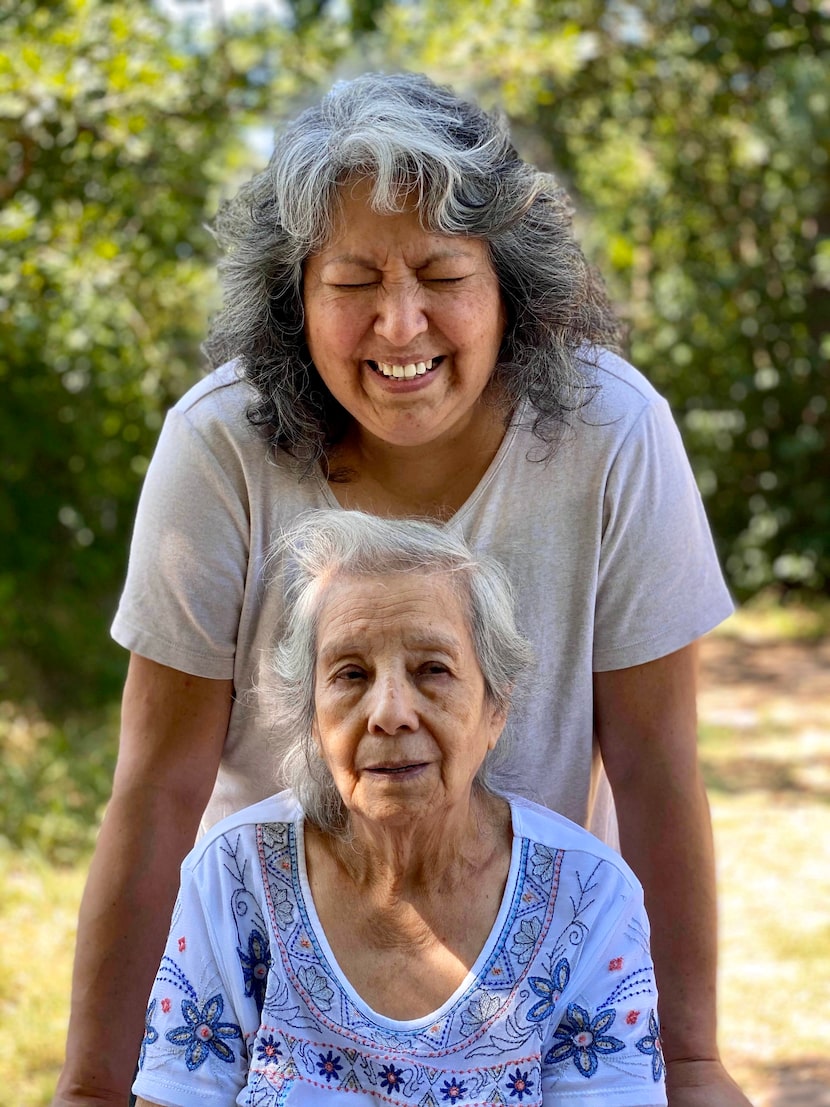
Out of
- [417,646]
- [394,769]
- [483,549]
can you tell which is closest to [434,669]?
[417,646]

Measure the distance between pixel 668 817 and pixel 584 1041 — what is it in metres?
0.43

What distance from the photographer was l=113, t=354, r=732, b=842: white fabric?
2023mm

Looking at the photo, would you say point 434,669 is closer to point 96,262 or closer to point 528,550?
point 528,550

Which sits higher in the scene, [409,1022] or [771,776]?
[409,1022]

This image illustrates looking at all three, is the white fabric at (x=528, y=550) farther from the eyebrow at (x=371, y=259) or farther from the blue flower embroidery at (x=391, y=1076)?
the blue flower embroidery at (x=391, y=1076)

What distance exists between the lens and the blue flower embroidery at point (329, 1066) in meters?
1.71

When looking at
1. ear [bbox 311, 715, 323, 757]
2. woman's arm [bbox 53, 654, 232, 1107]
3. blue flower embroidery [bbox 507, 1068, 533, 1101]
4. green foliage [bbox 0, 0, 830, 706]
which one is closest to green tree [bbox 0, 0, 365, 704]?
green foliage [bbox 0, 0, 830, 706]

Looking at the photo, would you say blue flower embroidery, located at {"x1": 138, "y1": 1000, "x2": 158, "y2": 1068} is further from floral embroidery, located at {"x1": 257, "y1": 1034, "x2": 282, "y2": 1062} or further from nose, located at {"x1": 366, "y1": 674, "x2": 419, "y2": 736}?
nose, located at {"x1": 366, "y1": 674, "x2": 419, "y2": 736}

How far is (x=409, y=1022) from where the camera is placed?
1.73 metres

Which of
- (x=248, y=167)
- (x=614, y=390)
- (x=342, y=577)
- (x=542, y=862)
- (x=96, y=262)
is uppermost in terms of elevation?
(x=248, y=167)

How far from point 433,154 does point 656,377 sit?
782cm

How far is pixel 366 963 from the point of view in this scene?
1.79 meters

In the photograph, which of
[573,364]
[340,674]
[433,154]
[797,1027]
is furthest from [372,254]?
[797,1027]

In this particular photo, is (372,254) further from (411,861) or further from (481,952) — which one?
(481,952)
